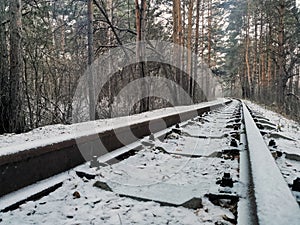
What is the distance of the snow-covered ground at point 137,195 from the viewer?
1.37 m

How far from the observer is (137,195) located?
1.67m

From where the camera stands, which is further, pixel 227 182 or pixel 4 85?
pixel 4 85

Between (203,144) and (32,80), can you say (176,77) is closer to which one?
(32,80)

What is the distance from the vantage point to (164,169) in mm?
2299

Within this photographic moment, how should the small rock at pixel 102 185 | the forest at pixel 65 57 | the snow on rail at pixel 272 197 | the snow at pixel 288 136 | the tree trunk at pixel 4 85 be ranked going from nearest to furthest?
the snow on rail at pixel 272 197 → the small rock at pixel 102 185 → the snow at pixel 288 136 → the tree trunk at pixel 4 85 → the forest at pixel 65 57

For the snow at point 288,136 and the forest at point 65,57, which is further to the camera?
the forest at point 65,57

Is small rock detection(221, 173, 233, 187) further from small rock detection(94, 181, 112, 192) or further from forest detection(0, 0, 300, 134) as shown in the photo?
forest detection(0, 0, 300, 134)

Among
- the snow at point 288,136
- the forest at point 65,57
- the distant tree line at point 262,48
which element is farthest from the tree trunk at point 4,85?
the distant tree line at point 262,48

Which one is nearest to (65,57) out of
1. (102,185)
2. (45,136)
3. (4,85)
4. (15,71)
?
(15,71)

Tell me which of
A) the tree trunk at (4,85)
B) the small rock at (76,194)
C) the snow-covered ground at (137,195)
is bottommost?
the snow-covered ground at (137,195)

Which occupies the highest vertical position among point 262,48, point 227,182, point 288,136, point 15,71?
point 262,48

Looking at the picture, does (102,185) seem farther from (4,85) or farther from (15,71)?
(15,71)

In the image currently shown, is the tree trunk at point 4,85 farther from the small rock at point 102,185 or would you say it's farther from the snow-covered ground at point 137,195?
the small rock at point 102,185

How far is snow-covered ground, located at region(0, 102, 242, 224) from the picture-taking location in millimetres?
1374
